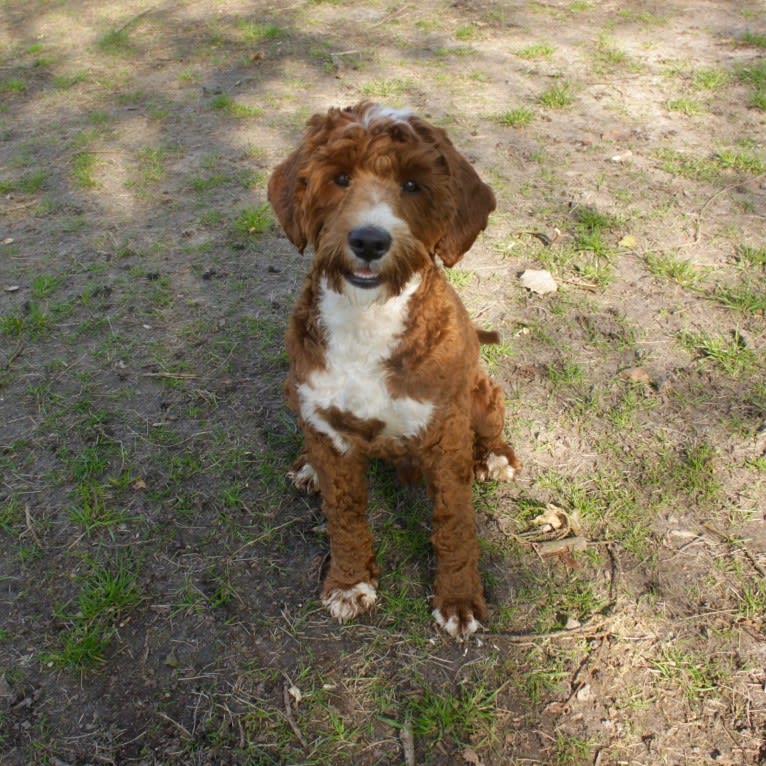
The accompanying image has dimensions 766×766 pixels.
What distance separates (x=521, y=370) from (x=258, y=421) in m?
1.59

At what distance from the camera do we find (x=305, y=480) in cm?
346

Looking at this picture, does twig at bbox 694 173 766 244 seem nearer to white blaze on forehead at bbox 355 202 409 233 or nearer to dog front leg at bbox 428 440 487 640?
dog front leg at bbox 428 440 487 640

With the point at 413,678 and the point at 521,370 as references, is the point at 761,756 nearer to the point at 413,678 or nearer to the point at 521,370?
the point at 413,678

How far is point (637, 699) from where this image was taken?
2.62m

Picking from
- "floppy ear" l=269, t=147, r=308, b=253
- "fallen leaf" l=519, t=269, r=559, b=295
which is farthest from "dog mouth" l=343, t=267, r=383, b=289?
"fallen leaf" l=519, t=269, r=559, b=295

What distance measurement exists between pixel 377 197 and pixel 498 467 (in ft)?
5.34

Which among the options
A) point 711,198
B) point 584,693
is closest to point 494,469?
point 584,693

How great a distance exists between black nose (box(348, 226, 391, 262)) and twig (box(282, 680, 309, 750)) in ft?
5.63

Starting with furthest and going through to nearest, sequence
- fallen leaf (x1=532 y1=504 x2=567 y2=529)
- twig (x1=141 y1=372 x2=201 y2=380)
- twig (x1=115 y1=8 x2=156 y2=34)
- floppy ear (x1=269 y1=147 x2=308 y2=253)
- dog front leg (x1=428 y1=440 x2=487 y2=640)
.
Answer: twig (x1=115 y1=8 x2=156 y2=34)
twig (x1=141 y1=372 x2=201 y2=380)
fallen leaf (x1=532 y1=504 x2=567 y2=529)
dog front leg (x1=428 y1=440 x2=487 y2=640)
floppy ear (x1=269 y1=147 x2=308 y2=253)

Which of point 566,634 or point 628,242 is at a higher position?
point 628,242

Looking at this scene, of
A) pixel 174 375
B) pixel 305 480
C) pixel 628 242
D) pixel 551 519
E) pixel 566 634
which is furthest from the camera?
pixel 628 242

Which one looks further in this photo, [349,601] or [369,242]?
[349,601]

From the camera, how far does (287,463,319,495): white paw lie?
3.44 meters

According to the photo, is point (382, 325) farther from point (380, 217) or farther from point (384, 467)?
point (384, 467)
